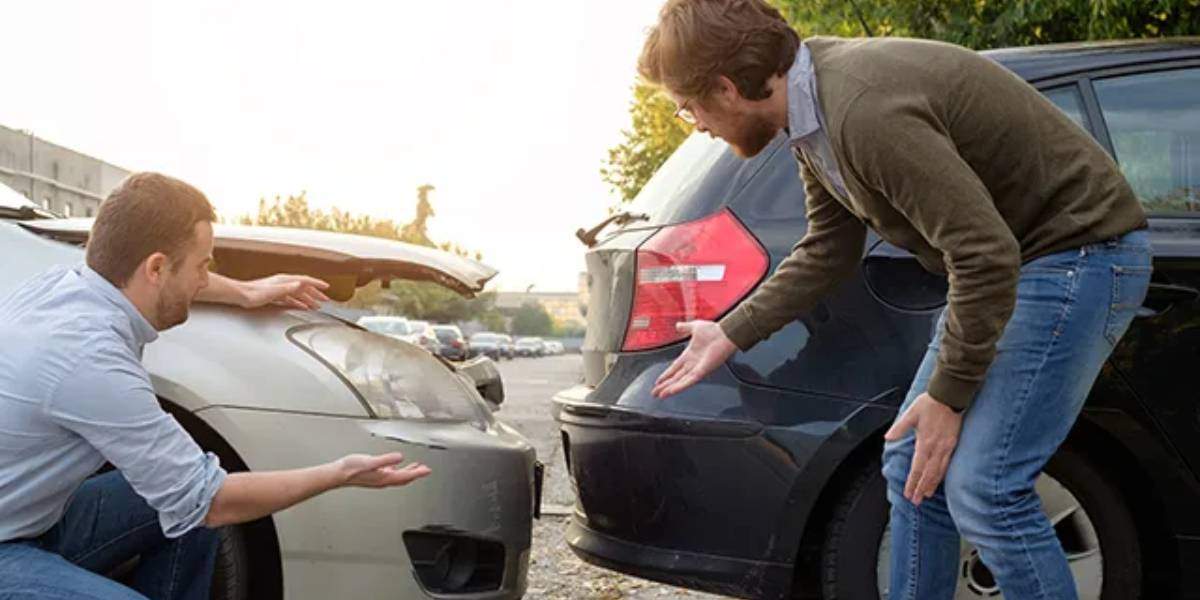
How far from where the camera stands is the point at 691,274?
10.8 feet

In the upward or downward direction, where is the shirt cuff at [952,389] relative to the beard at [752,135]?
downward

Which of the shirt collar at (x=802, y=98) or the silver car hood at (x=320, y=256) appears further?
the silver car hood at (x=320, y=256)

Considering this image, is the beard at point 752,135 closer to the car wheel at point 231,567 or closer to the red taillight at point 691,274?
the red taillight at point 691,274

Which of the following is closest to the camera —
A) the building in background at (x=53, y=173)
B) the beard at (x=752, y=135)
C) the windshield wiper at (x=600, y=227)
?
the beard at (x=752, y=135)

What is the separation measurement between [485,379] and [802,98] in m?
2.22

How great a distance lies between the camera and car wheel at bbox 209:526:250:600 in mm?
3121

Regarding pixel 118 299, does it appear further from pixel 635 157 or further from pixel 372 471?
pixel 635 157

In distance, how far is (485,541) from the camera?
3.25 metres

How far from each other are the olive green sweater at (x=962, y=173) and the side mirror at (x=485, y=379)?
1.91 m

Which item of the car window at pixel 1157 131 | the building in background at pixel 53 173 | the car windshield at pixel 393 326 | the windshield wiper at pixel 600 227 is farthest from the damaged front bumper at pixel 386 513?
the building in background at pixel 53 173

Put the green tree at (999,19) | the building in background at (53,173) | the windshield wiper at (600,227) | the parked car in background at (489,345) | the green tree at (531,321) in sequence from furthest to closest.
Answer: the green tree at (531,321) < the parked car in background at (489,345) < the building in background at (53,173) < the green tree at (999,19) < the windshield wiper at (600,227)

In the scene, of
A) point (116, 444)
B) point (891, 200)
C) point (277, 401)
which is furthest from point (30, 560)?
point (891, 200)

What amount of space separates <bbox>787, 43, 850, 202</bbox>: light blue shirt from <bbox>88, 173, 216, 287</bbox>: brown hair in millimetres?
1074

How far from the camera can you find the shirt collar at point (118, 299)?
248cm
